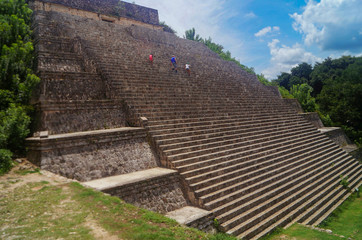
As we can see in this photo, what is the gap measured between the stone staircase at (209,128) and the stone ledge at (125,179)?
0.44 metres

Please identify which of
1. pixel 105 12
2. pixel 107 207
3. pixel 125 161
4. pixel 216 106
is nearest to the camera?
pixel 107 207

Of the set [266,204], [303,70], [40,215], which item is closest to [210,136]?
[266,204]

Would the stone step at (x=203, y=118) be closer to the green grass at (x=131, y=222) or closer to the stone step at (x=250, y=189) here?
the stone step at (x=250, y=189)

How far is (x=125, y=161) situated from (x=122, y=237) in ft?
10.1

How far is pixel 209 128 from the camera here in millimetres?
8578

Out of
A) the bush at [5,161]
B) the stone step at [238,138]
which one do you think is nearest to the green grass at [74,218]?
the bush at [5,161]

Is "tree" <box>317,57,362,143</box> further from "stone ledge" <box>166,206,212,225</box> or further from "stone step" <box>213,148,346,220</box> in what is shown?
"stone ledge" <box>166,206,212,225</box>

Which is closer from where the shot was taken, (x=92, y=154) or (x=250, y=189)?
(x=92, y=154)

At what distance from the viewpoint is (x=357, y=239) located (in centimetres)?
557

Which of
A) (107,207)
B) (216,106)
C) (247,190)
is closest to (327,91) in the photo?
(216,106)

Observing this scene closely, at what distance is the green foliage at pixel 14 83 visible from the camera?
247 inches

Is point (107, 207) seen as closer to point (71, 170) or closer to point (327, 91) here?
point (71, 170)

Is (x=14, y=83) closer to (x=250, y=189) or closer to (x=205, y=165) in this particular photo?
(x=205, y=165)

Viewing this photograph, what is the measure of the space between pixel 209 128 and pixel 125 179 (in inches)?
157
